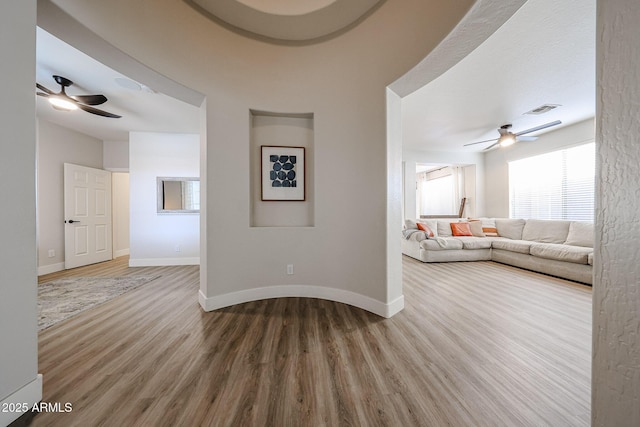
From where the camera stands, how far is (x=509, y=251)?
174 inches

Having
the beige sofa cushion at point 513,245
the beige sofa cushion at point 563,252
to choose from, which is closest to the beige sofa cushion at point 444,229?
the beige sofa cushion at point 513,245

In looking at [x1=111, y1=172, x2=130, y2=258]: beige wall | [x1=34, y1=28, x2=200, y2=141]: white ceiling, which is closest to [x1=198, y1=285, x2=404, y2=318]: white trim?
[x1=34, y1=28, x2=200, y2=141]: white ceiling

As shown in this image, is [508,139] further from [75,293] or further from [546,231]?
[75,293]

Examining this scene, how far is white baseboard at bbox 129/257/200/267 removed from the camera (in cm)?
443

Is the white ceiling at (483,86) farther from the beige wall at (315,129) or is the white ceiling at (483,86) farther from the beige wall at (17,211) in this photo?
the beige wall at (17,211)

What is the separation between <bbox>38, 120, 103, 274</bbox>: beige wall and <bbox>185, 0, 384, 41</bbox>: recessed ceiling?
4204mm

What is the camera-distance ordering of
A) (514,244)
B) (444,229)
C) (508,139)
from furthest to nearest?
(444,229)
(508,139)
(514,244)

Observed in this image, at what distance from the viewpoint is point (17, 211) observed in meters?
1.15

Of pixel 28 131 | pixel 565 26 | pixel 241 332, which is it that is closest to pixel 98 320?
pixel 241 332

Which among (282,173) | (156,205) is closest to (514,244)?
(282,173)

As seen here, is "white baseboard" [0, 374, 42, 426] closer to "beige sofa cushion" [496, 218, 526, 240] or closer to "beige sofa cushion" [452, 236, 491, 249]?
"beige sofa cushion" [452, 236, 491, 249]

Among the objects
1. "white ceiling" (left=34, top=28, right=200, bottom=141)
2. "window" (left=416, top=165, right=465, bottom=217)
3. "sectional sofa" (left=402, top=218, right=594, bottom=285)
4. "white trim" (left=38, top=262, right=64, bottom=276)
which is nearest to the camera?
"white ceiling" (left=34, top=28, right=200, bottom=141)

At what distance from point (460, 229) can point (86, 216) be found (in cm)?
816

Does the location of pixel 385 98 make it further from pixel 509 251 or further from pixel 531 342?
pixel 509 251
